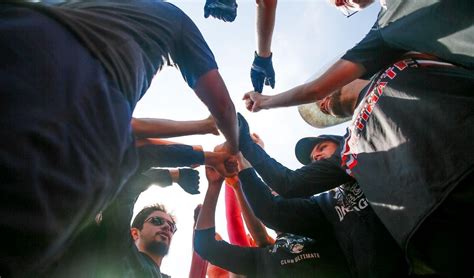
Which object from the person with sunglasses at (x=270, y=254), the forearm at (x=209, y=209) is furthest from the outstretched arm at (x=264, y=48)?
the forearm at (x=209, y=209)

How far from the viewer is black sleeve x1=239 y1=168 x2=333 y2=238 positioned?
281 cm

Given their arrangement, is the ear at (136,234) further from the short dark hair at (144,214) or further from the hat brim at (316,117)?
the hat brim at (316,117)

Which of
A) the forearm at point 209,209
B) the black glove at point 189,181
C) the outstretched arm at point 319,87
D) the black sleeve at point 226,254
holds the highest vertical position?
the outstretched arm at point 319,87

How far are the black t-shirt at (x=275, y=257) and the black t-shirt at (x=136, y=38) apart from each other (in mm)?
1867

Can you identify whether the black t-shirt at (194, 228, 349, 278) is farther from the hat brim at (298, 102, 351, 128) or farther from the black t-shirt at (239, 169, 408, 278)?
the hat brim at (298, 102, 351, 128)

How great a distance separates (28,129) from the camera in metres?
0.73

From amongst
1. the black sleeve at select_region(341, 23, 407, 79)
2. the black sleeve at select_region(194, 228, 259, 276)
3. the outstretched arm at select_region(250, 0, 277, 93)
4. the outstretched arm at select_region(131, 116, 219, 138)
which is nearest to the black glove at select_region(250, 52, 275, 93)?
the outstretched arm at select_region(250, 0, 277, 93)

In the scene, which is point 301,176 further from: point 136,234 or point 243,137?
point 136,234

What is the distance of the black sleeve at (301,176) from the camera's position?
2.63 metres

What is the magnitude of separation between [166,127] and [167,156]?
328mm

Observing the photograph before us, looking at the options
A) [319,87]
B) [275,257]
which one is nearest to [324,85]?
[319,87]

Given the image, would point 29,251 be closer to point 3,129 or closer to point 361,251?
point 3,129

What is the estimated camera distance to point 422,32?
156cm

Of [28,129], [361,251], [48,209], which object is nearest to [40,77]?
[28,129]
